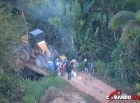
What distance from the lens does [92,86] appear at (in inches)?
632

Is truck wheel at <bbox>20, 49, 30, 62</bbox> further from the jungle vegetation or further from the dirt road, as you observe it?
the dirt road

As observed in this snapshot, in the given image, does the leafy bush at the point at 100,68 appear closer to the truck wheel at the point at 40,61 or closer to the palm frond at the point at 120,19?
the truck wheel at the point at 40,61

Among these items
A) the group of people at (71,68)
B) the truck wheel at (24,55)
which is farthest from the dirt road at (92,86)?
the truck wheel at (24,55)

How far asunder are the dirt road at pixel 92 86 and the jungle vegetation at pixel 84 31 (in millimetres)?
556

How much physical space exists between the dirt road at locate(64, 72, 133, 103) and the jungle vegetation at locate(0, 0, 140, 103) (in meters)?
0.56

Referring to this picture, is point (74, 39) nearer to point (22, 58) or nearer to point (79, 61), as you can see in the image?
point (79, 61)

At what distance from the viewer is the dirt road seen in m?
15.2

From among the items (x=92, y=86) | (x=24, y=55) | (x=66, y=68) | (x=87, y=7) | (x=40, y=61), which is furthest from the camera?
(x=87, y=7)

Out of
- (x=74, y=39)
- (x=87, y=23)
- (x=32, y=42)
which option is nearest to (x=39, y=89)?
(x=32, y=42)

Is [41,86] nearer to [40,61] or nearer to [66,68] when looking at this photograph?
[66,68]

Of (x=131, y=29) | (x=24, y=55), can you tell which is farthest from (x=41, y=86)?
(x=131, y=29)

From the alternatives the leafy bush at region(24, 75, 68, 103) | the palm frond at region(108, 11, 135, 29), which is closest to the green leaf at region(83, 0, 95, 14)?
the palm frond at region(108, 11, 135, 29)

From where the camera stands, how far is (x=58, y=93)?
49.3ft

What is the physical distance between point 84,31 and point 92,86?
4.26m
